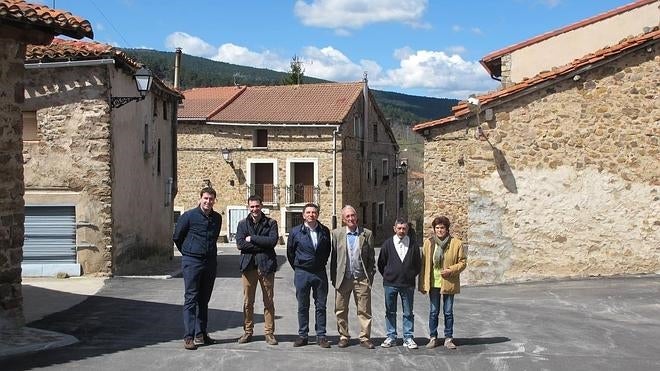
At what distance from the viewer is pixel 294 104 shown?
37000 millimetres

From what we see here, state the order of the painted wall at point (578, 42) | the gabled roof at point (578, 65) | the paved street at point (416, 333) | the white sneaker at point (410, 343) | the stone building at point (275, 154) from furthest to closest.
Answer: the stone building at point (275, 154) → the painted wall at point (578, 42) → the gabled roof at point (578, 65) → the white sneaker at point (410, 343) → the paved street at point (416, 333)

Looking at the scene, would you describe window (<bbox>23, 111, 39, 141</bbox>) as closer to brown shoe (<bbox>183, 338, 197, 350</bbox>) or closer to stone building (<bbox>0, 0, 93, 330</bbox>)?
stone building (<bbox>0, 0, 93, 330</bbox>)

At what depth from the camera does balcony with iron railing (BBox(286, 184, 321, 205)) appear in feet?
114

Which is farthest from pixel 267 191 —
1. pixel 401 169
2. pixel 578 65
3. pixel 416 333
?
pixel 416 333

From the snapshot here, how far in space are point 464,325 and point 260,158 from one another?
2671 centimetres

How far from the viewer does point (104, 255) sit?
15.2 metres

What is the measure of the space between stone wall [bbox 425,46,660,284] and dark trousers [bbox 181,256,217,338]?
7493 millimetres

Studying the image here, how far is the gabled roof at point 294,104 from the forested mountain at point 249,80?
44686 millimetres

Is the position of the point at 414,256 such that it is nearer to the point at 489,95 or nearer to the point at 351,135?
the point at 489,95

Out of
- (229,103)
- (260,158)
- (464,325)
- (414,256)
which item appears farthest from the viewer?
(229,103)

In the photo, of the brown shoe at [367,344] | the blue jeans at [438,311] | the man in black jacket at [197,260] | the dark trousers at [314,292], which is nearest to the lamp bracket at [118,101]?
the man in black jacket at [197,260]

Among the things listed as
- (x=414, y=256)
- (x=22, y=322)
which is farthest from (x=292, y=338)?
(x=22, y=322)

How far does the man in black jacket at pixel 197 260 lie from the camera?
745 cm

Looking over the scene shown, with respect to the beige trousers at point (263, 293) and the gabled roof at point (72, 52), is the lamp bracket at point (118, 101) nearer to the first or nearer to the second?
the gabled roof at point (72, 52)
